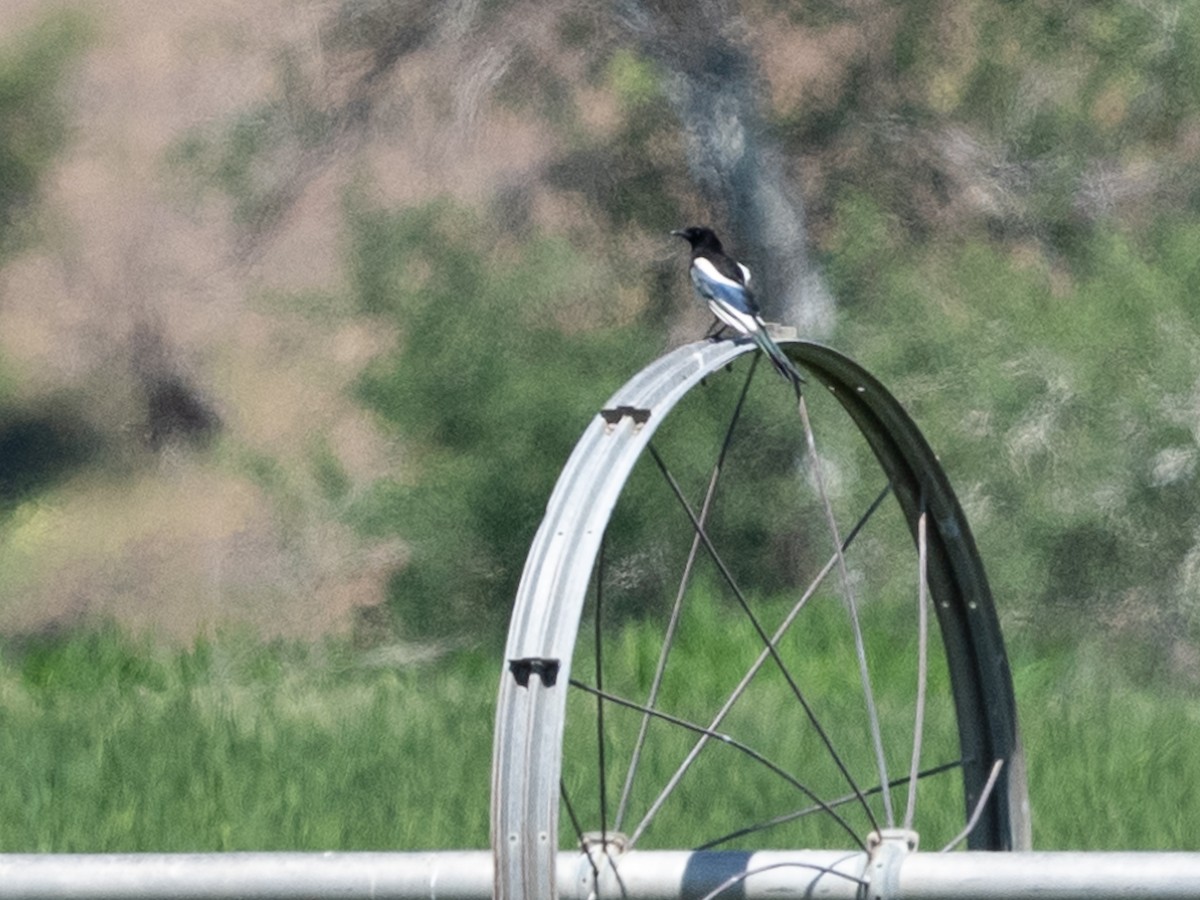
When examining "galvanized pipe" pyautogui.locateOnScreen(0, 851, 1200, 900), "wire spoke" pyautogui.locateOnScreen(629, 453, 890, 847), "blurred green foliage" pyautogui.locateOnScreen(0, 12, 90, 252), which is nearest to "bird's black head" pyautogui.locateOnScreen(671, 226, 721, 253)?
"wire spoke" pyautogui.locateOnScreen(629, 453, 890, 847)

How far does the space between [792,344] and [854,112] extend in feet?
34.0

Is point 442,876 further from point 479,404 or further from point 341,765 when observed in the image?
point 479,404

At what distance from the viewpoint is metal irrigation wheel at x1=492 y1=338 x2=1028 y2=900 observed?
359cm

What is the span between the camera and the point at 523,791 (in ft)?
11.4


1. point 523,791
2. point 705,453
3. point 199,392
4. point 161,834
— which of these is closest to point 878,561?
point 705,453

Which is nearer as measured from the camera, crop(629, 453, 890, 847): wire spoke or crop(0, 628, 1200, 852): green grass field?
crop(629, 453, 890, 847): wire spoke

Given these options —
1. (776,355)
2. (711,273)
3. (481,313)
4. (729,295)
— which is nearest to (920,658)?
(776,355)

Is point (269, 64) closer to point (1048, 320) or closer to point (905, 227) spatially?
point (905, 227)

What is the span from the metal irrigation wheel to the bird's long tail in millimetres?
30

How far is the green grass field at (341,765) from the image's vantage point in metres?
6.36

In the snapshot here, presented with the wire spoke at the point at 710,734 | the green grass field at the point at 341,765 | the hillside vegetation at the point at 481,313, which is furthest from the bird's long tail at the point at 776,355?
the hillside vegetation at the point at 481,313

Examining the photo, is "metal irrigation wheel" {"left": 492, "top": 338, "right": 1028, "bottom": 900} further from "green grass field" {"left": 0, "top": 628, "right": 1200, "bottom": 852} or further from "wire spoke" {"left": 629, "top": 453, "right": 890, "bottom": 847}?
"green grass field" {"left": 0, "top": 628, "right": 1200, "bottom": 852}

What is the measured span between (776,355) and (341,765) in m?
3.28

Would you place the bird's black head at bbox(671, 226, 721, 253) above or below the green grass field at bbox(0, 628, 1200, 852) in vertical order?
above
